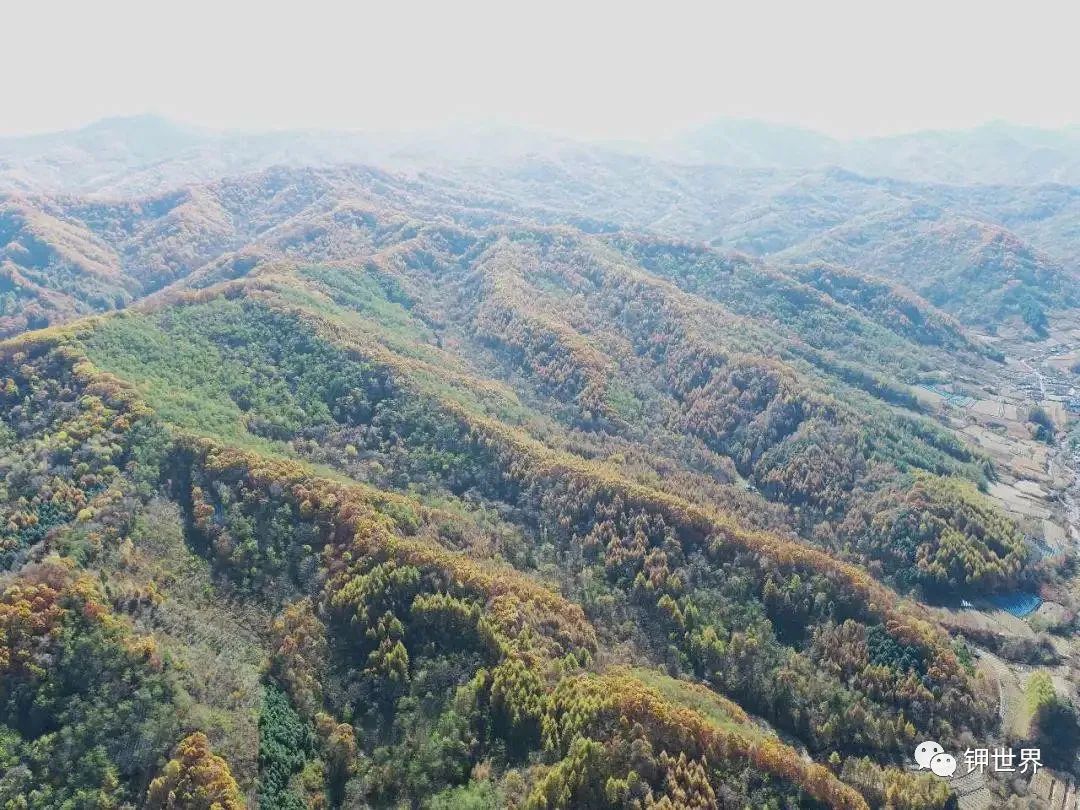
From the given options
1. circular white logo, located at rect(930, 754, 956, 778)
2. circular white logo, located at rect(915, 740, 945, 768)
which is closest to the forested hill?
circular white logo, located at rect(915, 740, 945, 768)

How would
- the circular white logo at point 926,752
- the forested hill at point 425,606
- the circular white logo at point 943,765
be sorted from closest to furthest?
the forested hill at point 425,606 → the circular white logo at point 943,765 → the circular white logo at point 926,752

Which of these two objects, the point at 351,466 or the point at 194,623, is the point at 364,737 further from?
the point at 351,466

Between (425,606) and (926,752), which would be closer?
(926,752)

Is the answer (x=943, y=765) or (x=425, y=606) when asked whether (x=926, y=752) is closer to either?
(x=943, y=765)

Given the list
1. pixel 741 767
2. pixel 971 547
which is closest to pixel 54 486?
pixel 741 767

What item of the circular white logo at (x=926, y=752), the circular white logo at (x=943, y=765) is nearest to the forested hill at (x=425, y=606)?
the circular white logo at (x=926, y=752)

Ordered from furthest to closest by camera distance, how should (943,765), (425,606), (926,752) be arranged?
(425,606)
(926,752)
(943,765)

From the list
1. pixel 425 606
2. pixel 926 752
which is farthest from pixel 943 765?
pixel 425 606

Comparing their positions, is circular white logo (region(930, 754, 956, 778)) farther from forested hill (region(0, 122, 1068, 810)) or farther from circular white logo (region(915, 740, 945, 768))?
forested hill (region(0, 122, 1068, 810))

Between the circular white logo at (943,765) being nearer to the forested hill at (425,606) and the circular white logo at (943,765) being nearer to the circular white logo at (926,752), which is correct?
the circular white logo at (926,752)

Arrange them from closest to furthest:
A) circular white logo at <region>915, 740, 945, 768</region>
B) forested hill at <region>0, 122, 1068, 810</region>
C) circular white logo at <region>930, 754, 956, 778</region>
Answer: forested hill at <region>0, 122, 1068, 810</region>, circular white logo at <region>930, 754, 956, 778</region>, circular white logo at <region>915, 740, 945, 768</region>

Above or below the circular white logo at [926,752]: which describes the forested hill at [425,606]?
above
